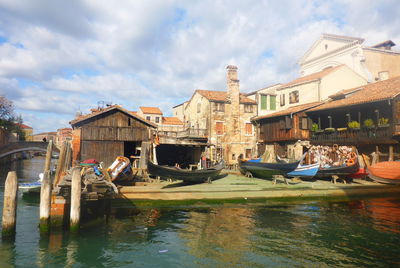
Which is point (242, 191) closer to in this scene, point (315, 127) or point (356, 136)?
point (356, 136)

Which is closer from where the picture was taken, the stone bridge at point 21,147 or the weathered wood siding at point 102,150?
the weathered wood siding at point 102,150

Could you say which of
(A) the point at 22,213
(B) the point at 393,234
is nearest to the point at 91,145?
(A) the point at 22,213

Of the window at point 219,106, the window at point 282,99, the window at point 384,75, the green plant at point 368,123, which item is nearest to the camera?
the green plant at point 368,123

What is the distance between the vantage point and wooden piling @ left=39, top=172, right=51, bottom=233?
9633 millimetres

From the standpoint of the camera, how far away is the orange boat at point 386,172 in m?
17.6

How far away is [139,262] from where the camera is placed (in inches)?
314

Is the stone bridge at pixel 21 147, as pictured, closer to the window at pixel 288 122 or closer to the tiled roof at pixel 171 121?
the tiled roof at pixel 171 121

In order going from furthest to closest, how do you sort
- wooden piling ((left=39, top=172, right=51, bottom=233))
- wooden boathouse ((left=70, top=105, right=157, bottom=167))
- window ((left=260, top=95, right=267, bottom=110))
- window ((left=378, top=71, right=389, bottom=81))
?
window ((left=260, top=95, right=267, bottom=110)) < window ((left=378, top=71, right=389, bottom=81)) < wooden boathouse ((left=70, top=105, right=157, bottom=167)) < wooden piling ((left=39, top=172, right=51, bottom=233))

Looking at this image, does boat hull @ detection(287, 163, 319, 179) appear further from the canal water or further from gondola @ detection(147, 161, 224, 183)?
gondola @ detection(147, 161, 224, 183)

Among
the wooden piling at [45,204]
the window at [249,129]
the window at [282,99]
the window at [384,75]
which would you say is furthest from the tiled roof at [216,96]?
the wooden piling at [45,204]

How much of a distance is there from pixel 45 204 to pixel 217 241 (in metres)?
6.37

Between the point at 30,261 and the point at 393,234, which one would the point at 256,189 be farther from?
the point at 30,261

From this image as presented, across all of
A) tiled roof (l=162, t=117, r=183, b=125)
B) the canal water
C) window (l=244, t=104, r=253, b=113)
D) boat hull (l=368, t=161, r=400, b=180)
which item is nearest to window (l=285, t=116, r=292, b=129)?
window (l=244, t=104, r=253, b=113)

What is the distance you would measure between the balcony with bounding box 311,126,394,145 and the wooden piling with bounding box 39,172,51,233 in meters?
21.7
